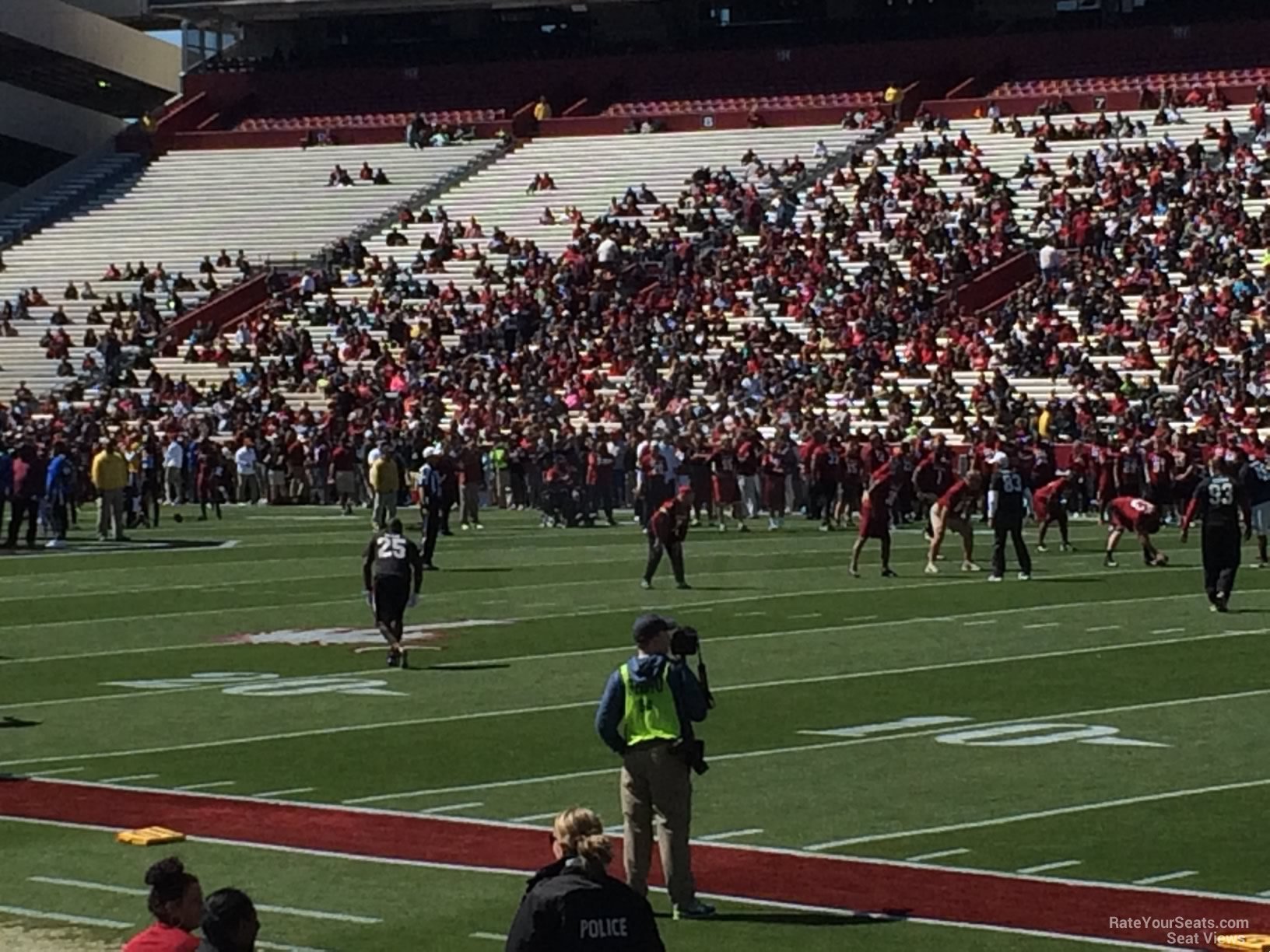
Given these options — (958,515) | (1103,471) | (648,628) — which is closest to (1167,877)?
(648,628)

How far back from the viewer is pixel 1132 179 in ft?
174

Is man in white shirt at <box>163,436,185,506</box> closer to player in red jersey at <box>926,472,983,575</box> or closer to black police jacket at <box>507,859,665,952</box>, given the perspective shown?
player in red jersey at <box>926,472,983,575</box>

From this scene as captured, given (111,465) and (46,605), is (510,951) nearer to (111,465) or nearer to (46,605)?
(46,605)

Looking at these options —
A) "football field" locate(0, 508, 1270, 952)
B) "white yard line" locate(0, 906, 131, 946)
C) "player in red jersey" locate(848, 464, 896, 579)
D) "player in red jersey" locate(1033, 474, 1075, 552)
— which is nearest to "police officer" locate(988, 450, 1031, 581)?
"football field" locate(0, 508, 1270, 952)

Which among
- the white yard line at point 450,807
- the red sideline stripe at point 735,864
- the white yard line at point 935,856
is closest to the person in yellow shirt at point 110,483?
the red sideline stripe at point 735,864

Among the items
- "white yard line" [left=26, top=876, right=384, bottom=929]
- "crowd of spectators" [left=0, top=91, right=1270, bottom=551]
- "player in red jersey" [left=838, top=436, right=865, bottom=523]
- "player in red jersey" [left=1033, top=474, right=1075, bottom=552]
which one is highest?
"crowd of spectators" [left=0, top=91, right=1270, bottom=551]

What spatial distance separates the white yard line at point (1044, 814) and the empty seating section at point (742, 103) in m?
48.7

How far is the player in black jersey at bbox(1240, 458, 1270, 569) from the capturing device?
110 feet

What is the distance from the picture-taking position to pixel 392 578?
2314cm

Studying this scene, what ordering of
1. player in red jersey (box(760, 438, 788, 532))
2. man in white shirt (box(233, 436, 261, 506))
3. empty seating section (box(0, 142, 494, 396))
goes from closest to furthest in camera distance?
player in red jersey (box(760, 438, 788, 532)) < man in white shirt (box(233, 436, 261, 506)) < empty seating section (box(0, 142, 494, 396))

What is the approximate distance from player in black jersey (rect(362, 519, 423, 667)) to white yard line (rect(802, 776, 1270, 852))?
8237mm

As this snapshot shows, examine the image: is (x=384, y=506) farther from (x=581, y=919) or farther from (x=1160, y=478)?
(x=581, y=919)

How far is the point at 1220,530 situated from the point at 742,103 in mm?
41416

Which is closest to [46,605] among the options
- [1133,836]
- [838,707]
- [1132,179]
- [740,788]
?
[838,707]
